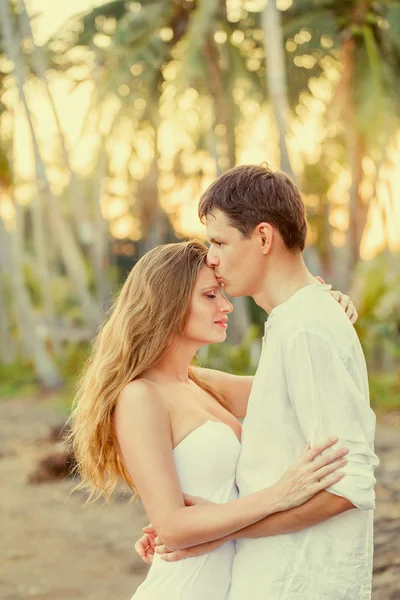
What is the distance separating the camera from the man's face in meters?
2.39

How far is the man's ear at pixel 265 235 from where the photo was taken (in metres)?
2.35

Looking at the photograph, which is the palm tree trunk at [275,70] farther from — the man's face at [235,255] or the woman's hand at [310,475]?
the woman's hand at [310,475]

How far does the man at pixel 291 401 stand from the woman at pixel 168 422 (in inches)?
3.9

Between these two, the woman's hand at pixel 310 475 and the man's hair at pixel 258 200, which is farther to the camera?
the man's hair at pixel 258 200

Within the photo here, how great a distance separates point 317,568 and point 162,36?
22.7 metres

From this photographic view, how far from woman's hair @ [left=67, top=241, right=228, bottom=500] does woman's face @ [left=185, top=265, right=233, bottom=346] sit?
0.02 m

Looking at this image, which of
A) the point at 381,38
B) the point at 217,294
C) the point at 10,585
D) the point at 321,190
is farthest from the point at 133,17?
the point at 217,294

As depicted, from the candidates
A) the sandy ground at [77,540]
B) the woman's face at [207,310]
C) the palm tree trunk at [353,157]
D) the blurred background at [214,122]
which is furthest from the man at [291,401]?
the palm tree trunk at [353,157]

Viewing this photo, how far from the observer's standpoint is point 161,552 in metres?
2.52

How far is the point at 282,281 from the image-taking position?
94.7 inches

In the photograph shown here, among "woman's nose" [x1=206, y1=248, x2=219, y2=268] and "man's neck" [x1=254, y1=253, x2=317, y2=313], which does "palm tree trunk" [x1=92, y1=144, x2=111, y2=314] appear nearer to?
"woman's nose" [x1=206, y1=248, x2=219, y2=268]

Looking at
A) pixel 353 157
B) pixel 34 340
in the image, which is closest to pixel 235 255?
pixel 34 340

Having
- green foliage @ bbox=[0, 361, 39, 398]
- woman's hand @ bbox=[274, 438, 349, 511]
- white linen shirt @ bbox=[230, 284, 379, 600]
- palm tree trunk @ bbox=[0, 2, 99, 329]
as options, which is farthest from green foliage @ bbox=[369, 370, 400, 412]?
woman's hand @ bbox=[274, 438, 349, 511]

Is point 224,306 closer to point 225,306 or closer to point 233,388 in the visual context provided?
point 225,306
